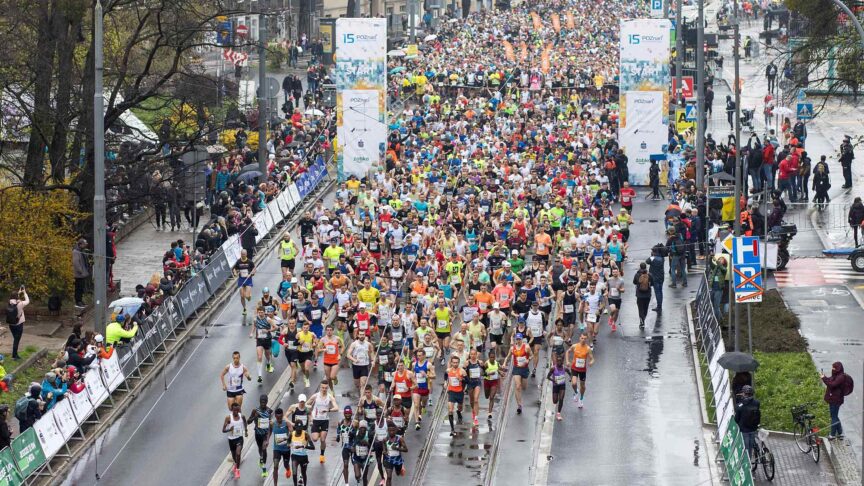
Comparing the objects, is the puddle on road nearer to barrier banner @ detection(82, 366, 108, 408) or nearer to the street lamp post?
barrier banner @ detection(82, 366, 108, 408)

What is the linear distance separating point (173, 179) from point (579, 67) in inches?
1303

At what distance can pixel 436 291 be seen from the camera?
33.4 metres

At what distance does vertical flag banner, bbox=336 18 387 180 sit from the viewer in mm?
51312

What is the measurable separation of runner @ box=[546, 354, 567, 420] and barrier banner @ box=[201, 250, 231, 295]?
36.9 ft

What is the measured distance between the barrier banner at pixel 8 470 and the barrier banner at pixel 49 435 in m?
1.28

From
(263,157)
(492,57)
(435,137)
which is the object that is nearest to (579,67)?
(492,57)

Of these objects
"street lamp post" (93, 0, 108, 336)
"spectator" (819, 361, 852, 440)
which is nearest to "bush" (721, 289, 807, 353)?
"spectator" (819, 361, 852, 440)

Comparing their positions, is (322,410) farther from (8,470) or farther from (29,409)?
(8,470)

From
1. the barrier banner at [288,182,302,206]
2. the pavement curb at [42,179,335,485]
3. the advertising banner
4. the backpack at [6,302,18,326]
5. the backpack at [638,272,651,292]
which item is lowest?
the pavement curb at [42,179,335,485]

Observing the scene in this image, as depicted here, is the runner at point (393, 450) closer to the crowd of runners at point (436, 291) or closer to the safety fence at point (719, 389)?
the crowd of runners at point (436, 291)

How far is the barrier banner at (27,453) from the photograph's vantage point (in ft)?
85.4

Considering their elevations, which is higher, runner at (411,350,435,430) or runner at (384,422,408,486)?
runner at (411,350,435,430)

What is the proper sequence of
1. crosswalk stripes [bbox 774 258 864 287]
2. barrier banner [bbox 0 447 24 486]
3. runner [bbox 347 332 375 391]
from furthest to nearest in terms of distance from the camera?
crosswalk stripes [bbox 774 258 864 287], runner [bbox 347 332 375 391], barrier banner [bbox 0 447 24 486]

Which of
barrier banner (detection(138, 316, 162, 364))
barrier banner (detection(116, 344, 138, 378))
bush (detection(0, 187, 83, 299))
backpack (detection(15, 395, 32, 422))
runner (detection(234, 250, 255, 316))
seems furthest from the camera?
runner (detection(234, 250, 255, 316))
